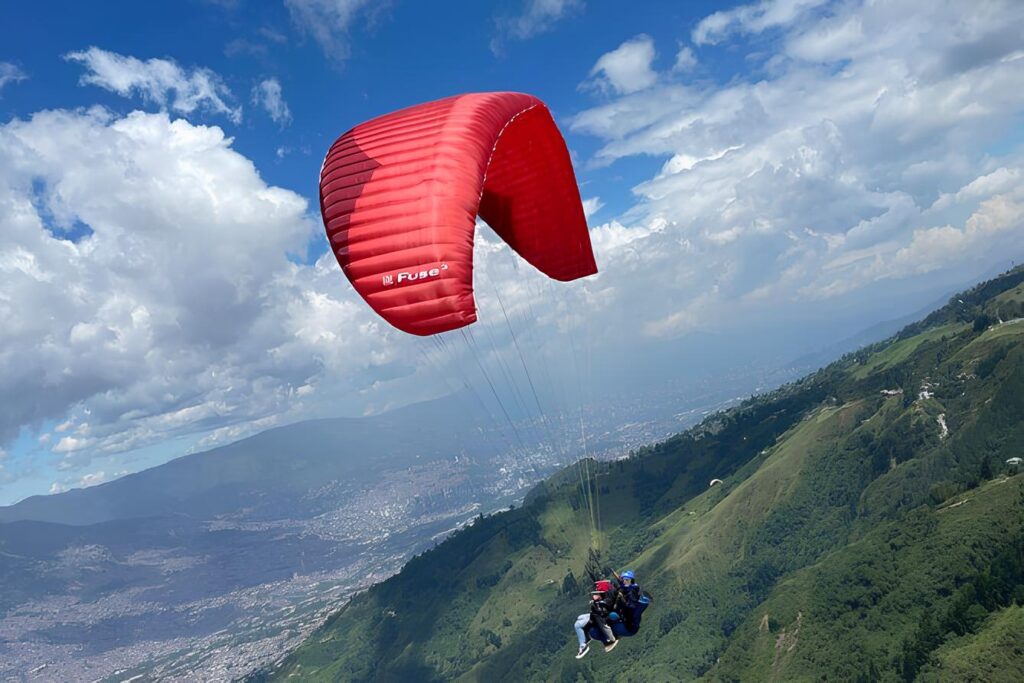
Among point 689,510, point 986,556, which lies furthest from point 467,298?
point 689,510

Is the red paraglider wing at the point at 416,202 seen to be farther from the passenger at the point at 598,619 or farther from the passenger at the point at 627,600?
the passenger at the point at 598,619

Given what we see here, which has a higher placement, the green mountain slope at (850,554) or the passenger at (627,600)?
the passenger at (627,600)

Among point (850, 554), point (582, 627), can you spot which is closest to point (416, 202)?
point (582, 627)

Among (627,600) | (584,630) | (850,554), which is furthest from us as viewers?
(850,554)

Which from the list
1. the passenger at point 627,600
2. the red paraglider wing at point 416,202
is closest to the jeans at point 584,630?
the passenger at point 627,600

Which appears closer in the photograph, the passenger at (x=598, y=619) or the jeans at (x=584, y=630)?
the jeans at (x=584, y=630)

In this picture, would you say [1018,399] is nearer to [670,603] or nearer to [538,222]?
[670,603]

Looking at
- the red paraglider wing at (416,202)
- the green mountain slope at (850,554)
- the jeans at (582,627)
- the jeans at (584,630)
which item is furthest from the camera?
the green mountain slope at (850,554)

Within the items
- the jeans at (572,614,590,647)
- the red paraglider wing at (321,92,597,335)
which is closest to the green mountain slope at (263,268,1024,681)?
the jeans at (572,614,590,647)

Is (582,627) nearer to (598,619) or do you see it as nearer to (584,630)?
(584,630)
